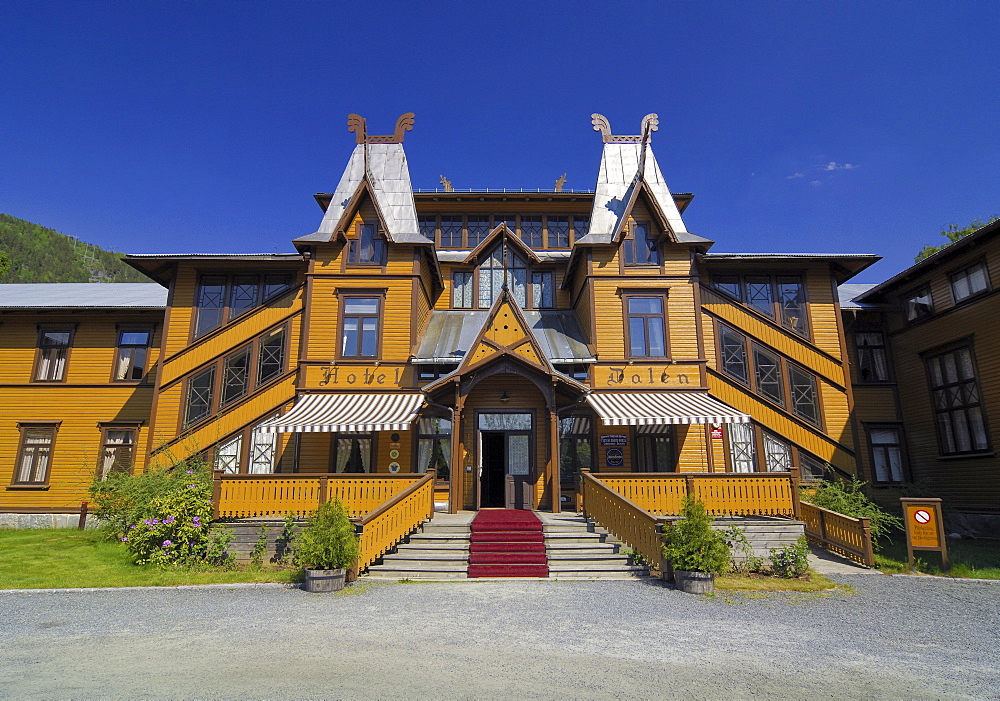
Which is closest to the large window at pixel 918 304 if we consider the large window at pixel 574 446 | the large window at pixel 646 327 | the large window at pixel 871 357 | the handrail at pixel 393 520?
the large window at pixel 871 357

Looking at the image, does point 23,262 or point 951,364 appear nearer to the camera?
point 951,364

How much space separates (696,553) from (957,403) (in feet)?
47.6

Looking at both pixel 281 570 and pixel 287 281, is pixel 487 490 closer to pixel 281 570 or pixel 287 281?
pixel 281 570

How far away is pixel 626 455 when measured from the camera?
18.9m

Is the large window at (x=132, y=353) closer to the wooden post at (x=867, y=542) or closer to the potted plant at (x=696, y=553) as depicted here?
the potted plant at (x=696, y=553)

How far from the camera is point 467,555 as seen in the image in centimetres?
1298

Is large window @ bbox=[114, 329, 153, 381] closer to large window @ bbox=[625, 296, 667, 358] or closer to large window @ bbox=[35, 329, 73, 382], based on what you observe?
large window @ bbox=[35, 329, 73, 382]

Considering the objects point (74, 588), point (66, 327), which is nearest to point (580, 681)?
point (74, 588)

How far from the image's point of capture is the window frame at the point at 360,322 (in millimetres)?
19656

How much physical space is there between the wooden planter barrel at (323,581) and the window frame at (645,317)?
12.3 meters

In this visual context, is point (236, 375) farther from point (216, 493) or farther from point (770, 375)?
point (770, 375)

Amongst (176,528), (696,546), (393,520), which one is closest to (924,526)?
(696,546)

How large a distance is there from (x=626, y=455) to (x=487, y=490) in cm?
489

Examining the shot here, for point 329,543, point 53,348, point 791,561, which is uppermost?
point 53,348
